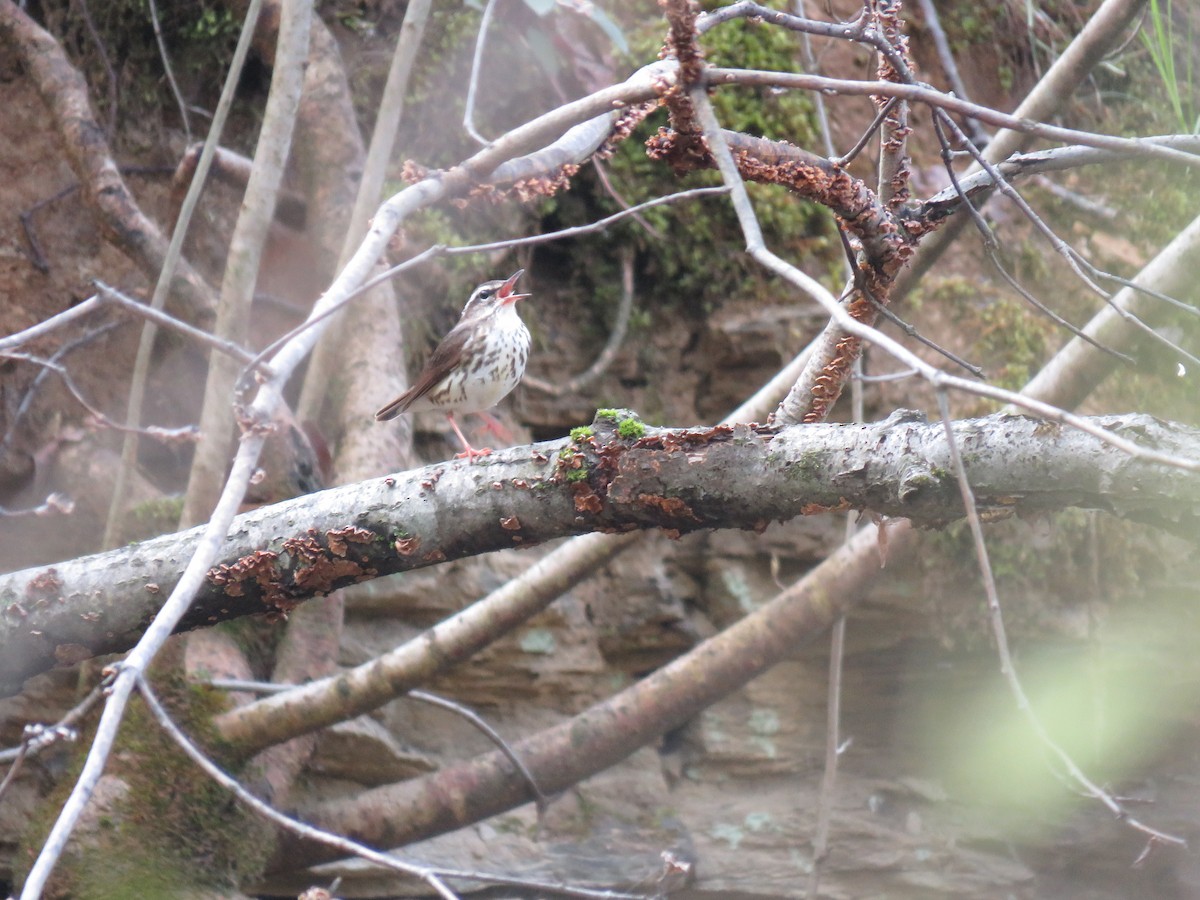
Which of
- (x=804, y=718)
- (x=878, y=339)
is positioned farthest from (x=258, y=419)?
(x=804, y=718)

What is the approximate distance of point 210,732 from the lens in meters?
3.52

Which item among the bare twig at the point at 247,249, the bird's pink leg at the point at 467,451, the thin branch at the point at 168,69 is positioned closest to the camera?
the bird's pink leg at the point at 467,451

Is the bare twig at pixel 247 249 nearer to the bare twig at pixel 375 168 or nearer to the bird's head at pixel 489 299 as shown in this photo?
the bare twig at pixel 375 168

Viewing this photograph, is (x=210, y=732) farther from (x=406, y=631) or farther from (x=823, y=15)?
(x=823, y=15)

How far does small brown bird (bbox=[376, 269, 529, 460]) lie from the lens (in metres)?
4.23

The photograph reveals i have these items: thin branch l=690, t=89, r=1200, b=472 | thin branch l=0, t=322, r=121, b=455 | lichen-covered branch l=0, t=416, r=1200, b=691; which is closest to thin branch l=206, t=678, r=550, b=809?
lichen-covered branch l=0, t=416, r=1200, b=691

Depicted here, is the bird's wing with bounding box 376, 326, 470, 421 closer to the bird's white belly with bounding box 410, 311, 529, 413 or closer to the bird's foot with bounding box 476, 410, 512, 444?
the bird's white belly with bounding box 410, 311, 529, 413

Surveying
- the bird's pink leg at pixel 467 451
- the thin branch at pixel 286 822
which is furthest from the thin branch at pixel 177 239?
the thin branch at pixel 286 822

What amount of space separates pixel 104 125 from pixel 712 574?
3630mm

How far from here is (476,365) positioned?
4230mm

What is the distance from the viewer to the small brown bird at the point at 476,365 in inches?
167

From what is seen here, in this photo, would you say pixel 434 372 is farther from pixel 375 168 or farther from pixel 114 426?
pixel 114 426

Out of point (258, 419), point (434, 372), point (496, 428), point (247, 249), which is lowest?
point (496, 428)

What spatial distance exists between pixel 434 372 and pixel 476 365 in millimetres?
170
